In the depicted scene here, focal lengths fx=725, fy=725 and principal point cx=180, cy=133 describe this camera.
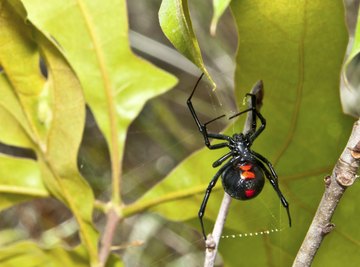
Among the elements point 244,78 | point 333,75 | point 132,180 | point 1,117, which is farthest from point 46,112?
point 132,180

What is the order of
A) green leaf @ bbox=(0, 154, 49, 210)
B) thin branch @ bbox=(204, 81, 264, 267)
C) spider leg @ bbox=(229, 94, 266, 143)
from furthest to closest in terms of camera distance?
green leaf @ bbox=(0, 154, 49, 210), spider leg @ bbox=(229, 94, 266, 143), thin branch @ bbox=(204, 81, 264, 267)

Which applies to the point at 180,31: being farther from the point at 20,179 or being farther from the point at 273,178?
the point at 20,179

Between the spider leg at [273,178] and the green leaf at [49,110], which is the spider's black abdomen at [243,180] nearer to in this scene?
the spider leg at [273,178]

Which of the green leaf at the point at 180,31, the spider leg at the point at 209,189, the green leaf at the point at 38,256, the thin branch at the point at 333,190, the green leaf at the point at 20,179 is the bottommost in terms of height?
the green leaf at the point at 38,256

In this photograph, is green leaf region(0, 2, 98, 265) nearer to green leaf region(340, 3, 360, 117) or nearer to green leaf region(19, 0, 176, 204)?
green leaf region(19, 0, 176, 204)

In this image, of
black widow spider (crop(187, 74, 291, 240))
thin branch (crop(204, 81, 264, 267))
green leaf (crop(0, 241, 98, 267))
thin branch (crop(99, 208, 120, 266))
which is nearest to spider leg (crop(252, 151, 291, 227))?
black widow spider (crop(187, 74, 291, 240))

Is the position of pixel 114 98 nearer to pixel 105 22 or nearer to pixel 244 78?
pixel 105 22

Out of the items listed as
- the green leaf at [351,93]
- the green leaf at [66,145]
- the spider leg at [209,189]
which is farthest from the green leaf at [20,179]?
the green leaf at [351,93]
